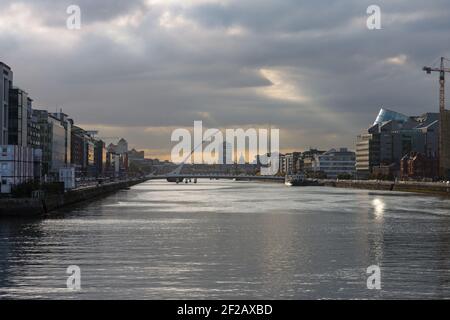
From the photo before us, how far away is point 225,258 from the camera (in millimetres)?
36062

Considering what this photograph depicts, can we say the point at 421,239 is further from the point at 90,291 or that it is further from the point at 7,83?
the point at 7,83

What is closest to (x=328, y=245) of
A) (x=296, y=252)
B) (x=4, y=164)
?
(x=296, y=252)

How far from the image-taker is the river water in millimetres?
26766

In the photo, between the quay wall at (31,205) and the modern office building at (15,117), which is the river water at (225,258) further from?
the modern office building at (15,117)

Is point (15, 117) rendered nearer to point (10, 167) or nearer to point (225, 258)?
point (10, 167)

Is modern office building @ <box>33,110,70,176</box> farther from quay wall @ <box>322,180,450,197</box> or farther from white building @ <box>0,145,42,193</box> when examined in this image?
quay wall @ <box>322,180,450,197</box>

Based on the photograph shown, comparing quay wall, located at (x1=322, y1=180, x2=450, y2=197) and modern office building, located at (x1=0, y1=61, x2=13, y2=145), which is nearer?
modern office building, located at (x1=0, y1=61, x2=13, y2=145)

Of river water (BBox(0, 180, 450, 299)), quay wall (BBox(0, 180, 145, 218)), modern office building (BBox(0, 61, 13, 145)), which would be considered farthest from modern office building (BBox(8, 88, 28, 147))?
river water (BBox(0, 180, 450, 299))

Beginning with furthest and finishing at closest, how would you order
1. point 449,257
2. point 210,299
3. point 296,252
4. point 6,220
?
point 6,220
point 296,252
point 449,257
point 210,299

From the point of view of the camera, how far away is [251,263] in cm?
3419

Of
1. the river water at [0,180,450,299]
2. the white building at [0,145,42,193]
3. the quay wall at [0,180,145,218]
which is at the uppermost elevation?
the white building at [0,145,42,193]

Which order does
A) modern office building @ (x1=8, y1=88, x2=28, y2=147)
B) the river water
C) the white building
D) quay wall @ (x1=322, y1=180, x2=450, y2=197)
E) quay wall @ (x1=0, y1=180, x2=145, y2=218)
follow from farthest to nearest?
quay wall @ (x1=322, y1=180, x2=450, y2=197) < modern office building @ (x1=8, y1=88, x2=28, y2=147) < the white building < quay wall @ (x1=0, y1=180, x2=145, y2=218) < the river water

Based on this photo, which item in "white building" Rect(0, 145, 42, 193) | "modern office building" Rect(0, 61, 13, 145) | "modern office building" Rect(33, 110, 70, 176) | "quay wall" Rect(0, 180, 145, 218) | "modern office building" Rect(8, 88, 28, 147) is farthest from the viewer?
"modern office building" Rect(33, 110, 70, 176)
